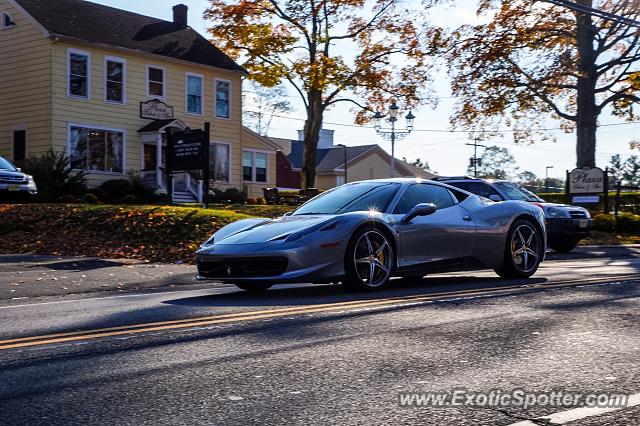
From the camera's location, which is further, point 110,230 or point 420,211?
point 110,230

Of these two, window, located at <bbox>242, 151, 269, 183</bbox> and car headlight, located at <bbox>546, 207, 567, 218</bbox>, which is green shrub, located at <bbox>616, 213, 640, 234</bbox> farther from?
window, located at <bbox>242, 151, 269, 183</bbox>

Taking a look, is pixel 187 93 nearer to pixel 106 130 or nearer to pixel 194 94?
pixel 194 94

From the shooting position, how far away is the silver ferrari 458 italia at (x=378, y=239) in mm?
7652

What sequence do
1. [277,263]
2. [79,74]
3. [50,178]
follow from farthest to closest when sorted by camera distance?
[79,74]
[50,178]
[277,263]

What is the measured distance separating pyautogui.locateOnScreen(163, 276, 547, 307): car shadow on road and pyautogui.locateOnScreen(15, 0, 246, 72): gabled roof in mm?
22952

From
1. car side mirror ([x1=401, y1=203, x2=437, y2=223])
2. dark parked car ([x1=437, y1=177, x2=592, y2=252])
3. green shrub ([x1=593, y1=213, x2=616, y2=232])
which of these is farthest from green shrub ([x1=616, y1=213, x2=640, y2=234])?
car side mirror ([x1=401, y1=203, x2=437, y2=223])

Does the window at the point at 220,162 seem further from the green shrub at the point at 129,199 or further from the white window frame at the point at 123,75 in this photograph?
the green shrub at the point at 129,199

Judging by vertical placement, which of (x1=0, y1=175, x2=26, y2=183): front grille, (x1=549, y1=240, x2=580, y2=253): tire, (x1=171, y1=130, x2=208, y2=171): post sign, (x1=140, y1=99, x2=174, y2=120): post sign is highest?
(x1=140, y1=99, x2=174, y2=120): post sign

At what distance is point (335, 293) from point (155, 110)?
2560 cm

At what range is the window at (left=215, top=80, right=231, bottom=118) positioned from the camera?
1385 inches

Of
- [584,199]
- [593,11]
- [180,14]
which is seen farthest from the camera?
[180,14]

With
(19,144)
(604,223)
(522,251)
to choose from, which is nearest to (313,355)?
(522,251)

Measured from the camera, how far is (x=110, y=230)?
16.0 meters

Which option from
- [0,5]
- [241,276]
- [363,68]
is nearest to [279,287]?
[241,276]
